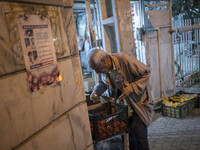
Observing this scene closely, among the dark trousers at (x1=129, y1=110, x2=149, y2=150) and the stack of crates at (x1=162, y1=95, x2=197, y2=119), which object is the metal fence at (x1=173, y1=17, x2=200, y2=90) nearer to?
the stack of crates at (x1=162, y1=95, x2=197, y2=119)

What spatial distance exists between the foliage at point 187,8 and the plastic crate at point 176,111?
790 centimetres

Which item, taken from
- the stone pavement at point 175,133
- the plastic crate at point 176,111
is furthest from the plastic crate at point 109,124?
the plastic crate at point 176,111

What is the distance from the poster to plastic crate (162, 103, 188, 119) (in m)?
4.34

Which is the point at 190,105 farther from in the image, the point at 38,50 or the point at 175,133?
the point at 38,50

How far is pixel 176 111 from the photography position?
5.18 meters

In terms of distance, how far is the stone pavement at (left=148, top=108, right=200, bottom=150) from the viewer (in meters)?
3.99

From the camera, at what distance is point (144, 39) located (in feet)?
17.6

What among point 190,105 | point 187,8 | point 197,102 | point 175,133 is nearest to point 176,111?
point 190,105

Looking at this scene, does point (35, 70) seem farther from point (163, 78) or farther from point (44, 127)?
point (163, 78)

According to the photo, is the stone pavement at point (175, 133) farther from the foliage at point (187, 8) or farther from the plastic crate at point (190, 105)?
the foliage at point (187, 8)

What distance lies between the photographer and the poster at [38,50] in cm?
134

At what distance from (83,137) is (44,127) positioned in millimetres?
639

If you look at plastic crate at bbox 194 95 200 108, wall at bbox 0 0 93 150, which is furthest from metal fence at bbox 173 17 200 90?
wall at bbox 0 0 93 150

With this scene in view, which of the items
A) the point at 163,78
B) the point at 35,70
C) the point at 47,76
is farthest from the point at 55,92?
the point at 163,78
